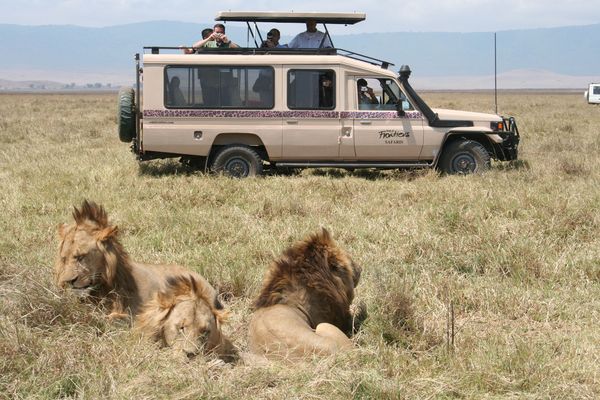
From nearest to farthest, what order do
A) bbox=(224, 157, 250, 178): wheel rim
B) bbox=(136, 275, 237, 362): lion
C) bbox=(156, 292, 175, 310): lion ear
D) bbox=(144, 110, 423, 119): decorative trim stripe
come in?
bbox=(136, 275, 237, 362): lion < bbox=(156, 292, 175, 310): lion ear < bbox=(144, 110, 423, 119): decorative trim stripe < bbox=(224, 157, 250, 178): wheel rim

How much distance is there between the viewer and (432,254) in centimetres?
732

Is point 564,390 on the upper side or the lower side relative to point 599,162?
lower

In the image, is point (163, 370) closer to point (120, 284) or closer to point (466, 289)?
point (120, 284)

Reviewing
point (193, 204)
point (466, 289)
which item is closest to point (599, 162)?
point (193, 204)

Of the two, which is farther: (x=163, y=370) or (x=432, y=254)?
(x=432, y=254)

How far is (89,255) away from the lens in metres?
4.71

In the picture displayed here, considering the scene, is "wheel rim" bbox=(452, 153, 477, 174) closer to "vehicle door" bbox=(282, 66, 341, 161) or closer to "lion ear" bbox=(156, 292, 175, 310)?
"vehicle door" bbox=(282, 66, 341, 161)

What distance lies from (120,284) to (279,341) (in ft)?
3.56

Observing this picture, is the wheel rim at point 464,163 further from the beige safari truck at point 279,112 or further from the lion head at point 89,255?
the lion head at point 89,255

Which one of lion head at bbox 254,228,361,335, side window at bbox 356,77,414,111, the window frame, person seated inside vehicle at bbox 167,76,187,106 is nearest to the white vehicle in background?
side window at bbox 356,77,414,111

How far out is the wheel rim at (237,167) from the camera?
12.9 meters

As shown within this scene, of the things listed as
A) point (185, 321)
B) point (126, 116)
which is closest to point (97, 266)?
point (185, 321)

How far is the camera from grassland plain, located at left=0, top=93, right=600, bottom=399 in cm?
423

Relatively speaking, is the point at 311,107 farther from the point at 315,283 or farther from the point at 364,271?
the point at 315,283
